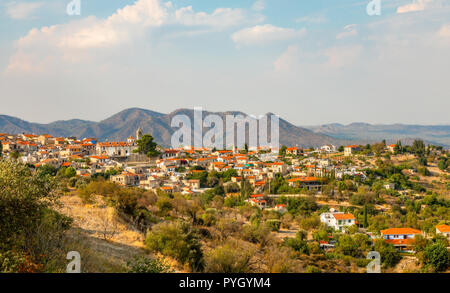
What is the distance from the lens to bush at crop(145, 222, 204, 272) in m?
10.2

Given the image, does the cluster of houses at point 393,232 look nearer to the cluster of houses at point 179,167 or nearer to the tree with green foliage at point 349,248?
the cluster of houses at point 179,167

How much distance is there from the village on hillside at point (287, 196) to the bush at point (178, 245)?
0.21 feet

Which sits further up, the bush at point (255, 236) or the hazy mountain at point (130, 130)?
the hazy mountain at point (130, 130)

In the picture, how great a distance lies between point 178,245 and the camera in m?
10.4

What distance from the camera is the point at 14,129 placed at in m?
173

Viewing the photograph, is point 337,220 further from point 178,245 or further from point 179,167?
point 179,167

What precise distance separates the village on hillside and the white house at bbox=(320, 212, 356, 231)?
9cm

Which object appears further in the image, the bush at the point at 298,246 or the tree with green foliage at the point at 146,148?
the tree with green foliage at the point at 146,148

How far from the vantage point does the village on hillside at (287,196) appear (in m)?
17.6

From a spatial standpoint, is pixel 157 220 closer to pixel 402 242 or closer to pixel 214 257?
pixel 214 257

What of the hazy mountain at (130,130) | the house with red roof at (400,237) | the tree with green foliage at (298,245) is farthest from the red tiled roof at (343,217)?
the hazy mountain at (130,130)

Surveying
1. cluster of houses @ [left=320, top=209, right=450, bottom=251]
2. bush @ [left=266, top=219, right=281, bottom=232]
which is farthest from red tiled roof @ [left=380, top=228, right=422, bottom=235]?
bush @ [left=266, top=219, right=281, bottom=232]

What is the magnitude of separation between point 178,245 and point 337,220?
70.4 ft

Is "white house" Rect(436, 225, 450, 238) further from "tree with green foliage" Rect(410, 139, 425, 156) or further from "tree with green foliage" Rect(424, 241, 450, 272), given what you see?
"tree with green foliage" Rect(410, 139, 425, 156)
